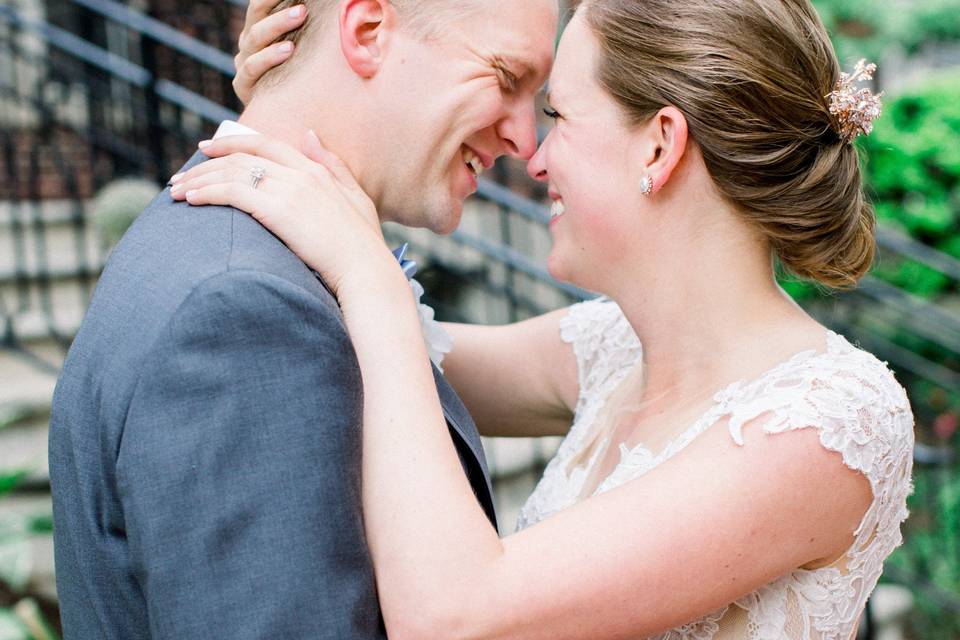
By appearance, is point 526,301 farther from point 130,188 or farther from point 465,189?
point 465,189

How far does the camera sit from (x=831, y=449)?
2039 millimetres

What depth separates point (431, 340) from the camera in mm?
2543

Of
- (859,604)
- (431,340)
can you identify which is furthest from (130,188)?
(859,604)

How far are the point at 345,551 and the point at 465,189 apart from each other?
1.02 metres

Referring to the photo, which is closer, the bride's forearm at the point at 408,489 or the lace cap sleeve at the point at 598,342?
the bride's forearm at the point at 408,489

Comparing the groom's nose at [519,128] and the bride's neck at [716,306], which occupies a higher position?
the groom's nose at [519,128]

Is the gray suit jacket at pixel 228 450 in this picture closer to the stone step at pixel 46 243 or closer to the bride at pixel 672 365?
the bride at pixel 672 365

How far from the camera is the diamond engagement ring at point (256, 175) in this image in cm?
197

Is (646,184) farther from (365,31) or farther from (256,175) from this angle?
(256,175)

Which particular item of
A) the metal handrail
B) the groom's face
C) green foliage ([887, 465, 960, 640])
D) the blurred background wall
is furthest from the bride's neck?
green foliage ([887, 465, 960, 640])

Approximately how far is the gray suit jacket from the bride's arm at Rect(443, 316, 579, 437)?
1.26 metres

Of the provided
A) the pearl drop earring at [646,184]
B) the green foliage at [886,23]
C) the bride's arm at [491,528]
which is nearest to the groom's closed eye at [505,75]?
the pearl drop earring at [646,184]

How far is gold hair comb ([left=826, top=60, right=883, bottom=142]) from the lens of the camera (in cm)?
237

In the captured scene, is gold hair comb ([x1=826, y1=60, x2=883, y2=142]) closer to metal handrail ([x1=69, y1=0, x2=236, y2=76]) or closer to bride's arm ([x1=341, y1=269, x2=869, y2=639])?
bride's arm ([x1=341, y1=269, x2=869, y2=639])
